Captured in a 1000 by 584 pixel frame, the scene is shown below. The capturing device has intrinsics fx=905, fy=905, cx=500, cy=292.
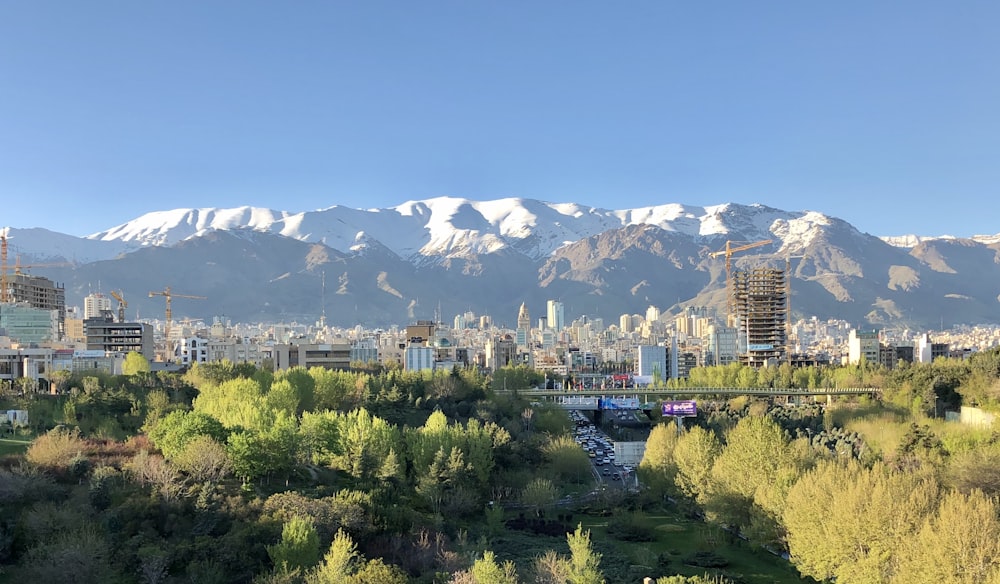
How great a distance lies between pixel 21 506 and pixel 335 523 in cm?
1150

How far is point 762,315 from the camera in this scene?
5157 inches

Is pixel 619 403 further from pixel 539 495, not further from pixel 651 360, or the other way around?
pixel 651 360

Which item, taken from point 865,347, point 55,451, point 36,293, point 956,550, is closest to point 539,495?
point 956,550

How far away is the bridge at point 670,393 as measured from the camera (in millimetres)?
84125

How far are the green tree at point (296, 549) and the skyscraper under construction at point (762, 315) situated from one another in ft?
346

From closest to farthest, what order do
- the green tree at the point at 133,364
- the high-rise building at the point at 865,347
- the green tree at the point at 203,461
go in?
the green tree at the point at 203,461 → the green tree at the point at 133,364 → the high-rise building at the point at 865,347

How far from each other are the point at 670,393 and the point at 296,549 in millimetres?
66545

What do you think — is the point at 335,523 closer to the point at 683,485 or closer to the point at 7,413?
the point at 683,485

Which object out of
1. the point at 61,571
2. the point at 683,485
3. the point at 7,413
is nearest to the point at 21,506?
the point at 61,571

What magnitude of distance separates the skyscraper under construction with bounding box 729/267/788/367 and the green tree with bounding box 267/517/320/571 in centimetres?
10550

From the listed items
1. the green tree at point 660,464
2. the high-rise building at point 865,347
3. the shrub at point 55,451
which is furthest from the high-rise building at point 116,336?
the high-rise building at point 865,347

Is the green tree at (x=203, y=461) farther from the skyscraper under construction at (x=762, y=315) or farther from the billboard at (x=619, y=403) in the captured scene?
the skyscraper under construction at (x=762, y=315)

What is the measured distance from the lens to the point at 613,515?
45.9 metres

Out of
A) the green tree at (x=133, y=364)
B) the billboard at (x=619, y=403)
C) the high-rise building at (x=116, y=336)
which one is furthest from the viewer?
the high-rise building at (x=116, y=336)
